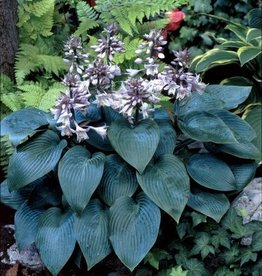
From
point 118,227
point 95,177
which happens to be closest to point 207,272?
point 118,227

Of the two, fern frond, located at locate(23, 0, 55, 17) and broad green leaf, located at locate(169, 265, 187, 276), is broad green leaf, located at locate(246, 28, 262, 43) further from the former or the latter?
broad green leaf, located at locate(169, 265, 187, 276)

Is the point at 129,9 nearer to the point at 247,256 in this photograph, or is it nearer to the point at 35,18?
the point at 35,18

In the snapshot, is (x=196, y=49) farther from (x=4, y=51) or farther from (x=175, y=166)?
(x=175, y=166)

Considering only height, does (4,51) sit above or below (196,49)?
above

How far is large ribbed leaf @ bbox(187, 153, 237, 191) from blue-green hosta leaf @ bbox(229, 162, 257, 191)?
0.08 meters

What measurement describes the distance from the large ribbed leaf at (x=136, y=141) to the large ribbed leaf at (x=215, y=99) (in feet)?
1.17

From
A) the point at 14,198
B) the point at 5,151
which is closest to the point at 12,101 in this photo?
the point at 5,151

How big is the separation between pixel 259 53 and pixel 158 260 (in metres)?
1.59

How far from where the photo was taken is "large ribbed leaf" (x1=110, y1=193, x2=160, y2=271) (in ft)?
8.93

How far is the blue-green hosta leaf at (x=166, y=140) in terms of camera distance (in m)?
3.00

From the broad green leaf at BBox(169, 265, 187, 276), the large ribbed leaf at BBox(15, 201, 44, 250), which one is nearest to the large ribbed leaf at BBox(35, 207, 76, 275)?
the large ribbed leaf at BBox(15, 201, 44, 250)

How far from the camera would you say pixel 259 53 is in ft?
12.2

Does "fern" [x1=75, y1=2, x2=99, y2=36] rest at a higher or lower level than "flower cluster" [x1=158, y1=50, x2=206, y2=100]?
lower

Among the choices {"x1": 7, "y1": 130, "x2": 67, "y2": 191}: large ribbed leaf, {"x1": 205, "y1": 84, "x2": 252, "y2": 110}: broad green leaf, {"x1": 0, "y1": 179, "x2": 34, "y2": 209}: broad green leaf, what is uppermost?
{"x1": 7, "y1": 130, "x2": 67, "y2": 191}: large ribbed leaf
